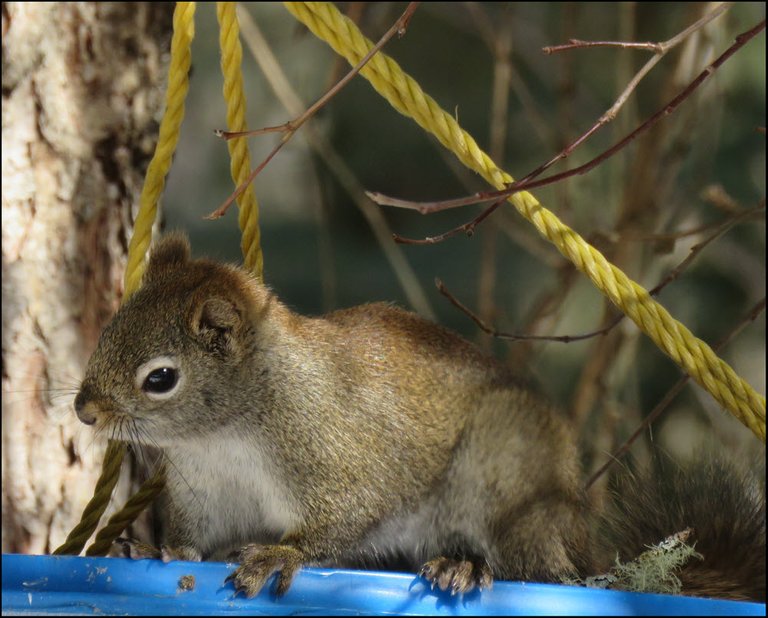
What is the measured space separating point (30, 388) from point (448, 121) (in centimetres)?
95

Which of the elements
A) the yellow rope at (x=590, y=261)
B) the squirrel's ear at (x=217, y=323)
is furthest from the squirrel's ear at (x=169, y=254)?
the yellow rope at (x=590, y=261)

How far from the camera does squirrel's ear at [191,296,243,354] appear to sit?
58.2 inches

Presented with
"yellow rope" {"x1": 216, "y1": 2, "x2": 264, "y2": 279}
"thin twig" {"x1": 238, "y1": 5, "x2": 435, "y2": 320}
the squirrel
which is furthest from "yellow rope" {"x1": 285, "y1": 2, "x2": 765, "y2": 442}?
"thin twig" {"x1": 238, "y1": 5, "x2": 435, "y2": 320}

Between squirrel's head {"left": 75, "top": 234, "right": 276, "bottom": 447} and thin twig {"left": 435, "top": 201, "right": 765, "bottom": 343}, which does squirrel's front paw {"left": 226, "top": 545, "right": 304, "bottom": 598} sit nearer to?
squirrel's head {"left": 75, "top": 234, "right": 276, "bottom": 447}

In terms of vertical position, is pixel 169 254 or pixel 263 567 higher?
pixel 169 254

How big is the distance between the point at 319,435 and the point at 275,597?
0.35 meters

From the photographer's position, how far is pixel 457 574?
130cm

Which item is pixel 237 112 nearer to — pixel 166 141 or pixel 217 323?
pixel 166 141

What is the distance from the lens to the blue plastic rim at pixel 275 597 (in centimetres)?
109

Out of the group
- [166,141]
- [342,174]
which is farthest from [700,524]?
[342,174]

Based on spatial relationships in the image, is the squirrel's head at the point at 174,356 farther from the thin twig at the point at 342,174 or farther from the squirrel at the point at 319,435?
the thin twig at the point at 342,174

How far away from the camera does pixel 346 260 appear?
3271mm

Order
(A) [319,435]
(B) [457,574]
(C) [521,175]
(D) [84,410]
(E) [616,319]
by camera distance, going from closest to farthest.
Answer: (B) [457,574] → (D) [84,410] → (A) [319,435] → (E) [616,319] → (C) [521,175]

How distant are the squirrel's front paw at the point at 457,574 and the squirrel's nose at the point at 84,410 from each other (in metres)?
0.45
